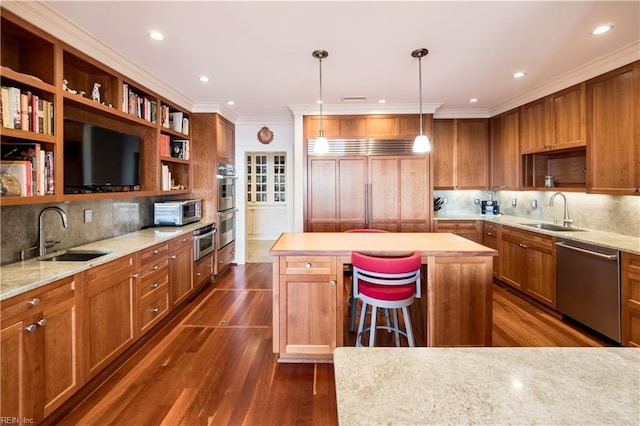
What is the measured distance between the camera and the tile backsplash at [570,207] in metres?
3.10

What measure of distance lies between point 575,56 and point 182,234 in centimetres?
441

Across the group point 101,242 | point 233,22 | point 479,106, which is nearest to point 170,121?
point 101,242

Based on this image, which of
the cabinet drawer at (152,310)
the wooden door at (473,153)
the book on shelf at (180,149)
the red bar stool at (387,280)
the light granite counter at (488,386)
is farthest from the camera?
the wooden door at (473,153)

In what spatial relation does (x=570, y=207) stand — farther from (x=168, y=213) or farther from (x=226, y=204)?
(x=168, y=213)

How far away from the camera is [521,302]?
12.3 feet

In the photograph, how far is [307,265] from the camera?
2.39m

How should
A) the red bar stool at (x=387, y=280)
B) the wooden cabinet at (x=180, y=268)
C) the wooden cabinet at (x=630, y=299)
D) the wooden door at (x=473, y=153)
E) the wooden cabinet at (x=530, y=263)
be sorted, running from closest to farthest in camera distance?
1. the red bar stool at (x=387, y=280)
2. the wooden cabinet at (x=630, y=299)
3. the wooden cabinet at (x=180, y=268)
4. the wooden cabinet at (x=530, y=263)
5. the wooden door at (x=473, y=153)

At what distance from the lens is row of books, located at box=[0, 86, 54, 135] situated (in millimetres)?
1816

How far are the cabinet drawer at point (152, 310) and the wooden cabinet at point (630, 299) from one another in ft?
13.5

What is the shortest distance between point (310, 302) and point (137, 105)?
2730 mm

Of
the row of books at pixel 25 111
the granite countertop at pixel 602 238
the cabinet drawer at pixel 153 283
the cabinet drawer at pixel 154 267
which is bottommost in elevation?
the cabinet drawer at pixel 153 283

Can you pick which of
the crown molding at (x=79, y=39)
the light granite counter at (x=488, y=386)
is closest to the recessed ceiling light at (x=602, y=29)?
the light granite counter at (x=488, y=386)

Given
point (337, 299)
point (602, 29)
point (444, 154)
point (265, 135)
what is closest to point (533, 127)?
point (444, 154)

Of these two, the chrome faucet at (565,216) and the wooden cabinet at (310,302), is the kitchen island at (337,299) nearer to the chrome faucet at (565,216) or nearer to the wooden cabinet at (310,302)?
the wooden cabinet at (310,302)
